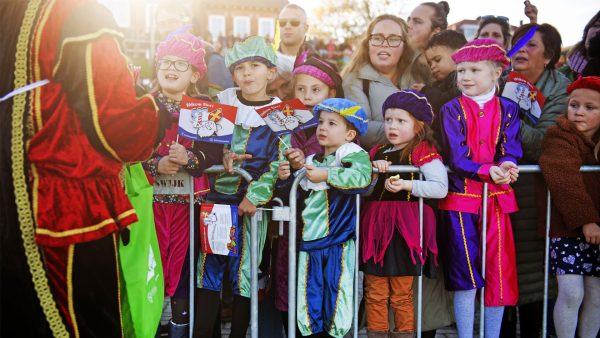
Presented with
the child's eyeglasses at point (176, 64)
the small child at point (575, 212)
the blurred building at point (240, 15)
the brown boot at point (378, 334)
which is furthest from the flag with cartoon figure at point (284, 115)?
the blurred building at point (240, 15)

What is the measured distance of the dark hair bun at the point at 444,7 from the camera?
207 inches

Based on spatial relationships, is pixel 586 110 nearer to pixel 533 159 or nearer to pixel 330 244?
pixel 533 159

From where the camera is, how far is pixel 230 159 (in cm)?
330

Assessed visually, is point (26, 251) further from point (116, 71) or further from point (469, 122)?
point (469, 122)

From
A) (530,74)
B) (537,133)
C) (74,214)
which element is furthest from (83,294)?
(530,74)

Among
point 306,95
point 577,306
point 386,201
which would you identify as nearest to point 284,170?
point 386,201

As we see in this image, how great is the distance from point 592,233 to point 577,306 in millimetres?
475

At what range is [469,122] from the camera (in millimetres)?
3445

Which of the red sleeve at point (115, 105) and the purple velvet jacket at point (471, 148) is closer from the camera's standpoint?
the red sleeve at point (115, 105)

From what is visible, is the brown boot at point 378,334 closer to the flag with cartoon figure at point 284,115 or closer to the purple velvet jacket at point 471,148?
the purple velvet jacket at point 471,148

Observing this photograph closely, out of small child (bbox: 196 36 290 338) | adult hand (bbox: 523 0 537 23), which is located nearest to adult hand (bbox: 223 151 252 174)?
small child (bbox: 196 36 290 338)

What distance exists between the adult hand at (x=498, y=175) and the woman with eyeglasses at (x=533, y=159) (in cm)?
34

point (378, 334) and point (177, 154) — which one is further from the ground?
point (177, 154)

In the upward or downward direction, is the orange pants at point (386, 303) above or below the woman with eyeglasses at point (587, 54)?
below
